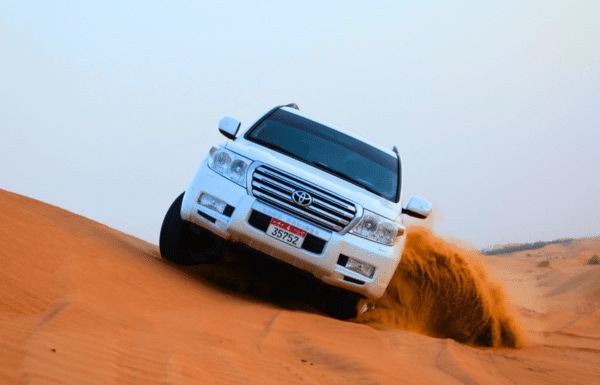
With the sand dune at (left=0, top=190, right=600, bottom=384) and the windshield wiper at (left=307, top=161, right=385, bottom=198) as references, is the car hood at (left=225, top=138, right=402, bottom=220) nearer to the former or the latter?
the windshield wiper at (left=307, top=161, right=385, bottom=198)

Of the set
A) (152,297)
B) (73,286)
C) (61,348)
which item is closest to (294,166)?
(152,297)

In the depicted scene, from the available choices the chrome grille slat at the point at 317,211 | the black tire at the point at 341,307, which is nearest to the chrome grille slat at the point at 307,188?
the chrome grille slat at the point at 317,211

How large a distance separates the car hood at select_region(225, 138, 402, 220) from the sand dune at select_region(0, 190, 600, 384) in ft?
2.88

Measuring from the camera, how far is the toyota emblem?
483 cm

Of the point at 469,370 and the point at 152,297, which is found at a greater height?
the point at 469,370

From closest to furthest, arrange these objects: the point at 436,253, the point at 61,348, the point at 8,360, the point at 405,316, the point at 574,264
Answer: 1. the point at 8,360
2. the point at 61,348
3. the point at 405,316
4. the point at 436,253
5. the point at 574,264

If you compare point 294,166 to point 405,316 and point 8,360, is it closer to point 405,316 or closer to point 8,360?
point 405,316

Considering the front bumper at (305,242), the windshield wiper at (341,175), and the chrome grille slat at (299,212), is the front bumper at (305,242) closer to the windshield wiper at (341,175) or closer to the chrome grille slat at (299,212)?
the chrome grille slat at (299,212)

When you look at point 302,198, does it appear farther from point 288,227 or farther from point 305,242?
point 305,242

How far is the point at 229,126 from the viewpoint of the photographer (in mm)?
5664

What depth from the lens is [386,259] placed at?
4953mm

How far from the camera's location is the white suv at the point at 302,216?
4816 mm

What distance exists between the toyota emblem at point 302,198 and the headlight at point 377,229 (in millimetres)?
473

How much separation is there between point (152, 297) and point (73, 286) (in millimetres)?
635
